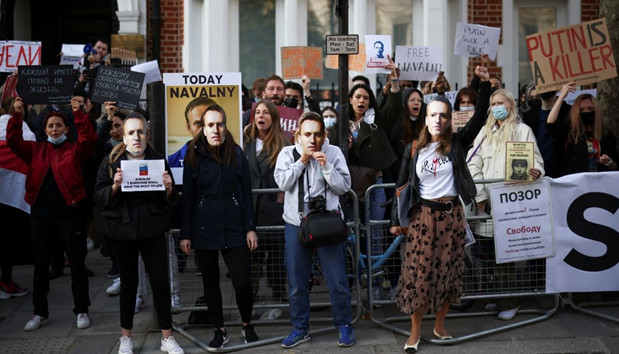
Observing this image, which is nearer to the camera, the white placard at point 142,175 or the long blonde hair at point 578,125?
the white placard at point 142,175

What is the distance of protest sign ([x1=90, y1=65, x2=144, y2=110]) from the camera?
7.07 meters

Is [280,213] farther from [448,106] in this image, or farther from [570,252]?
[570,252]

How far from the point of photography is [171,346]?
6457mm

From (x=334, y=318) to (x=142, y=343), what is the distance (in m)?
1.63

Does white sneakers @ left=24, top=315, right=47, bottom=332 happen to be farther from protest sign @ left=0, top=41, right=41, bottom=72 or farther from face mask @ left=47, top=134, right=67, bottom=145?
protest sign @ left=0, top=41, right=41, bottom=72

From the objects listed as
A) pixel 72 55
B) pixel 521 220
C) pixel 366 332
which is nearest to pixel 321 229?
pixel 366 332

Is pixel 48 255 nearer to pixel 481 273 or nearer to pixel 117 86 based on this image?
pixel 117 86

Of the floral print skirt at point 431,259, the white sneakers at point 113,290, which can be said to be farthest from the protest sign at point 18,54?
the floral print skirt at point 431,259

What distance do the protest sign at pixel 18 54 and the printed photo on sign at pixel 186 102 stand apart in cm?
245

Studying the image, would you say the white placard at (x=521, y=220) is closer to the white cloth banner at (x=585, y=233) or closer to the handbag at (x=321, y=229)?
the white cloth banner at (x=585, y=233)

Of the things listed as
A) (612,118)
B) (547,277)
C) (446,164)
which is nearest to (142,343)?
(446,164)

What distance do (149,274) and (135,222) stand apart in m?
0.46

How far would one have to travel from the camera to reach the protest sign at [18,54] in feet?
29.3

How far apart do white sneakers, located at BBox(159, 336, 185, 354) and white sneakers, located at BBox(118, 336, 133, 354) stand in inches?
10.0
